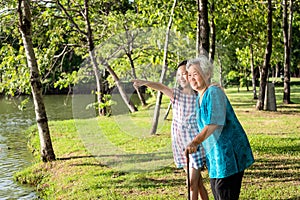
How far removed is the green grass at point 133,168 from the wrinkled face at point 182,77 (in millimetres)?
1567

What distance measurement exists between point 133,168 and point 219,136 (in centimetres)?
438

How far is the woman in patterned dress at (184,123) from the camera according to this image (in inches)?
181

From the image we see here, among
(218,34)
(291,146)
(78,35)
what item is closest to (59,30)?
(78,35)

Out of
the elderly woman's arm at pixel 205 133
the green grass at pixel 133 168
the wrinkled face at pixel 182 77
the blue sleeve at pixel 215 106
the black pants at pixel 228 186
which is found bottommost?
the green grass at pixel 133 168

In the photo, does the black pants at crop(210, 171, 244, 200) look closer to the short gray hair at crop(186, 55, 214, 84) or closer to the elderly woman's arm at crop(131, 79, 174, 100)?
the short gray hair at crop(186, 55, 214, 84)

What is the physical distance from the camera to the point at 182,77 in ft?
15.4

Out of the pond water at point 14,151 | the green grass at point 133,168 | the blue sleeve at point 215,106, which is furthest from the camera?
the pond water at point 14,151

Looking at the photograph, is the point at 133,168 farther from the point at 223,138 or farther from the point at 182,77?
the point at 223,138

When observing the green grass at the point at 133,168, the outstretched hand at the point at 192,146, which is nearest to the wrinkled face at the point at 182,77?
the outstretched hand at the point at 192,146

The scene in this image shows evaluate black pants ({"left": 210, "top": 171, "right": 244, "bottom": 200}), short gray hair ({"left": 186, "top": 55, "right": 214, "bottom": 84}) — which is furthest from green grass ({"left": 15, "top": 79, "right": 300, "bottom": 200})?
short gray hair ({"left": 186, "top": 55, "right": 214, "bottom": 84})

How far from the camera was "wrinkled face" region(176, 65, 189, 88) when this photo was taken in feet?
15.2

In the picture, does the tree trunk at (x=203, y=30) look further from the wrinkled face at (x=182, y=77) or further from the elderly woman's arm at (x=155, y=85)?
the wrinkled face at (x=182, y=77)

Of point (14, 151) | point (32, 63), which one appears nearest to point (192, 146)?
point (32, 63)

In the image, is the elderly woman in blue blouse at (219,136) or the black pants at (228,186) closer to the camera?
the elderly woman in blue blouse at (219,136)
